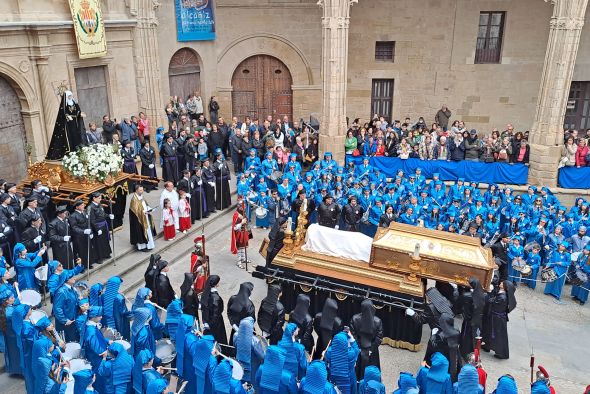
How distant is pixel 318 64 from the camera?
23266 mm

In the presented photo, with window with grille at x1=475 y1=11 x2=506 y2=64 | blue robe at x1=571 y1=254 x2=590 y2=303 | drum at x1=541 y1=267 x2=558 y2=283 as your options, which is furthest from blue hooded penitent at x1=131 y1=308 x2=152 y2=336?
window with grille at x1=475 y1=11 x2=506 y2=64

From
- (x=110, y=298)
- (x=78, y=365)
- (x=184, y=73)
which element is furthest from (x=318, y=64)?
(x=78, y=365)

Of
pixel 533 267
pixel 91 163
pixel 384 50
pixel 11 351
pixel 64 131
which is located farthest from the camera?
pixel 384 50

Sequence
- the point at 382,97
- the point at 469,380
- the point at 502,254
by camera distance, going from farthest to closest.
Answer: the point at 382,97, the point at 502,254, the point at 469,380

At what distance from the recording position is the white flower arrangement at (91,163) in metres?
13.2

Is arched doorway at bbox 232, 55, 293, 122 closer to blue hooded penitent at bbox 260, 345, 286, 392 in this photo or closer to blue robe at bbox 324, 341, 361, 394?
blue robe at bbox 324, 341, 361, 394

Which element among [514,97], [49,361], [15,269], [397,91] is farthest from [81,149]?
[514,97]

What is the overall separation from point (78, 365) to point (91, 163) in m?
6.92

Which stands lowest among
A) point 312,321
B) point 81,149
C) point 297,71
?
point 312,321

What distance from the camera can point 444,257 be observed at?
33.1 feet

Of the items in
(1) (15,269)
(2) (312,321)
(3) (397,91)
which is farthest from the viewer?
(3) (397,91)

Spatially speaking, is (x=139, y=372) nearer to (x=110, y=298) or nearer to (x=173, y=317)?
(x=173, y=317)

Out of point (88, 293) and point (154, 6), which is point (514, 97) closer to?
point (154, 6)

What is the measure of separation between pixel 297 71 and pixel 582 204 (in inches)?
525
